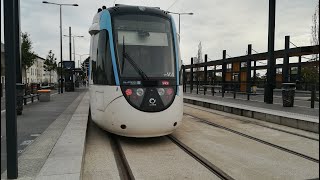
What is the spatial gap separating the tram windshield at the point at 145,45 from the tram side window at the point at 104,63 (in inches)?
9.6

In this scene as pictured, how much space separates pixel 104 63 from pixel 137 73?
854 mm

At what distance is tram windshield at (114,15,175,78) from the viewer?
7.00 metres

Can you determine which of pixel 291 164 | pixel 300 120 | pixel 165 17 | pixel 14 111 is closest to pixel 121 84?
pixel 165 17

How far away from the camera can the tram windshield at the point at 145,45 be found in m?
7.00

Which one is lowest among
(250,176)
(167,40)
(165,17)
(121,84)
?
(250,176)

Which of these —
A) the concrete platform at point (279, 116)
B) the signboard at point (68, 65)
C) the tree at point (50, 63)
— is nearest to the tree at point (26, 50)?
→ the signboard at point (68, 65)

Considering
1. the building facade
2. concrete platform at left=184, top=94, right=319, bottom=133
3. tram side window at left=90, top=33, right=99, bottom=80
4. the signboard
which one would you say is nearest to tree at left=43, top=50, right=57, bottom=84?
the building facade

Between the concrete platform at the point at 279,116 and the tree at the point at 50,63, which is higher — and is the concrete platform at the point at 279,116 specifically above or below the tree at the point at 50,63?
below

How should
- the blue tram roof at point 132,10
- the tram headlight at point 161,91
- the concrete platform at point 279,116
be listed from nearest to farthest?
the tram headlight at point 161,91 < the blue tram roof at point 132,10 < the concrete platform at point 279,116

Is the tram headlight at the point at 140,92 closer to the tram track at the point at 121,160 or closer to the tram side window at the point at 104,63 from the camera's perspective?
the tram side window at the point at 104,63

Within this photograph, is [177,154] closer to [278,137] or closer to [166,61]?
[166,61]

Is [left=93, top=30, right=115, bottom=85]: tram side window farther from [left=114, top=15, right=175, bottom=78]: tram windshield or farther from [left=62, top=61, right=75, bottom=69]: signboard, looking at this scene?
[left=62, top=61, right=75, bottom=69]: signboard

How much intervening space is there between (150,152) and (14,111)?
3.05 metres

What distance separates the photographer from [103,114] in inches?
283
